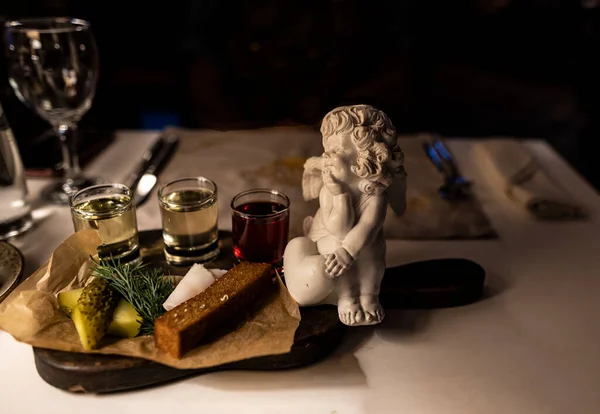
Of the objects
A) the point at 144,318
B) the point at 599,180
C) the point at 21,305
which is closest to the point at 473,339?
the point at 144,318

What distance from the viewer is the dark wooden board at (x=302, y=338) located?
538 mm

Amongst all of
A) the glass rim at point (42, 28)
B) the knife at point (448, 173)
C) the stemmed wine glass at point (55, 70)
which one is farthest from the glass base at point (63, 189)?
the knife at point (448, 173)

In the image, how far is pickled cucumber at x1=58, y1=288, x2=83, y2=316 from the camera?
0.58 meters

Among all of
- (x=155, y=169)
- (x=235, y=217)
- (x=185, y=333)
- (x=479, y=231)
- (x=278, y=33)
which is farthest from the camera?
(x=278, y=33)

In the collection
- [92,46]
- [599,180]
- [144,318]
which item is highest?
[92,46]

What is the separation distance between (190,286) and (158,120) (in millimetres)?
1621

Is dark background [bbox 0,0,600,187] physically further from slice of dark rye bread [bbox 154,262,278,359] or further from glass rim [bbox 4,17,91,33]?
slice of dark rye bread [bbox 154,262,278,359]

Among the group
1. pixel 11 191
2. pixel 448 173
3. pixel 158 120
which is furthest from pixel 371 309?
pixel 158 120

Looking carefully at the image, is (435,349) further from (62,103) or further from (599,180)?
(599,180)

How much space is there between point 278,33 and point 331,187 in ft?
4.30

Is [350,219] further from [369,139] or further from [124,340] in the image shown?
[124,340]

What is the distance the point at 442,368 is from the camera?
0.59 metres

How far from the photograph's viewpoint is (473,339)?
24.8 inches

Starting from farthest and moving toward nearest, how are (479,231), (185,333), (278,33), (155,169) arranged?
(278,33)
(155,169)
(479,231)
(185,333)
